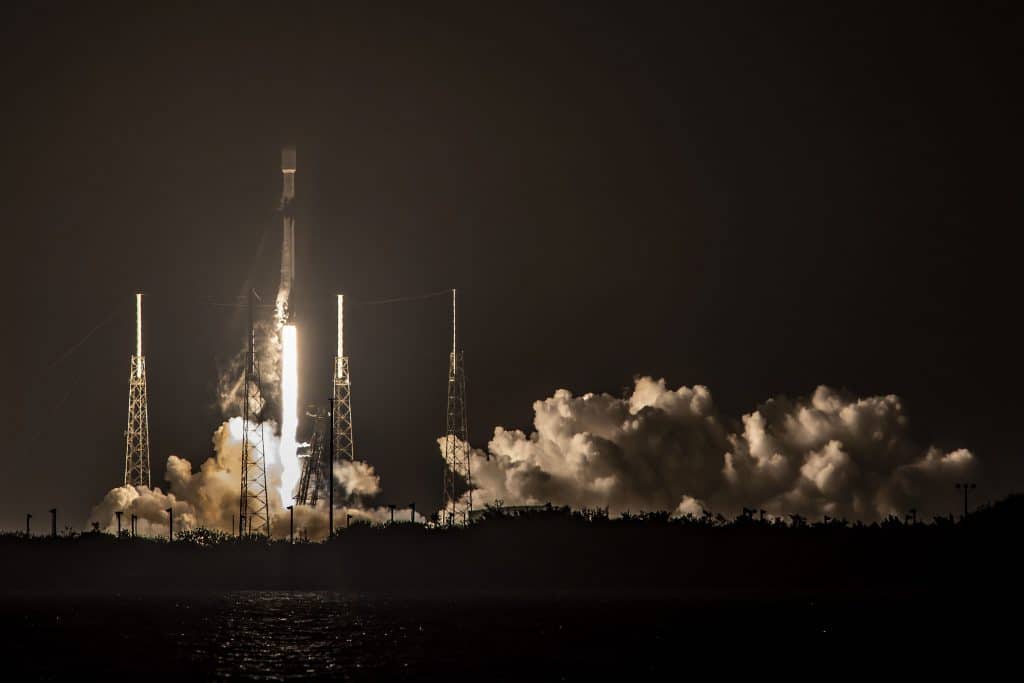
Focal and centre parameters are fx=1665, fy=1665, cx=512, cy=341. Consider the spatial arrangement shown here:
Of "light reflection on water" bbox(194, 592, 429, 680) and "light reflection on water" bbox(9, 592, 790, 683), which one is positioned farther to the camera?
"light reflection on water" bbox(194, 592, 429, 680)

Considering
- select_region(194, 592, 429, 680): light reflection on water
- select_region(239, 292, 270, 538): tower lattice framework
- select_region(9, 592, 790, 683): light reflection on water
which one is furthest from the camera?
select_region(239, 292, 270, 538): tower lattice framework

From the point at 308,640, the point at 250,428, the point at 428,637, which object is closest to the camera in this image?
the point at 428,637

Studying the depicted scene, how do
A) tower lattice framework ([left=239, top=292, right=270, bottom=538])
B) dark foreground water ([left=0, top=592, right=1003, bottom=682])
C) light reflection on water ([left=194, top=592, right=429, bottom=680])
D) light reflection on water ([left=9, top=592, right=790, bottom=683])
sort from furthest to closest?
tower lattice framework ([left=239, top=292, right=270, bottom=538]), light reflection on water ([left=194, top=592, right=429, bottom=680]), dark foreground water ([left=0, top=592, right=1003, bottom=682]), light reflection on water ([left=9, top=592, right=790, bottom=683])

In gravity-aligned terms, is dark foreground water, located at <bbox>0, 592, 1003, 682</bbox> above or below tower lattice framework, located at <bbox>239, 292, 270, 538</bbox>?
below

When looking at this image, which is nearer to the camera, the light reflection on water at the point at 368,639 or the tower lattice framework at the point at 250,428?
the light reflection on water at the point at 368,639

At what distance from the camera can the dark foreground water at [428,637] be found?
111 m

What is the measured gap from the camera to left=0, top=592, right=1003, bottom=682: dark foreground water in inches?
4360

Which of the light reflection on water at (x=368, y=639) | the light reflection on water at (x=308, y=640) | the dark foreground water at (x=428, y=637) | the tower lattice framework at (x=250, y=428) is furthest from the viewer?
the tower lattice framework at (x=250, y=428)

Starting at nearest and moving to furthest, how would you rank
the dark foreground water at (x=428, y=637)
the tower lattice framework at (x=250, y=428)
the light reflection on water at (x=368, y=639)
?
the light reflection on water at (x=368, y=639) < the dark foreground water at (x=428, y=637) < the tower lattice framework at (x=250, y=428)

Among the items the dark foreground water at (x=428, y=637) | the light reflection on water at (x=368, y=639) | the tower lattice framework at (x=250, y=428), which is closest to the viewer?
the light reflection on water at (x=368, y=639)

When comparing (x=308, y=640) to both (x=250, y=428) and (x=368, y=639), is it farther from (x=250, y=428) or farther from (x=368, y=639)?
(x=250, y=428)

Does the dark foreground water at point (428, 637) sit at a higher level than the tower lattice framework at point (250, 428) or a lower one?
lower

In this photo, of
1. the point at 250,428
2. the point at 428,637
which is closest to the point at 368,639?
the point at 428,637

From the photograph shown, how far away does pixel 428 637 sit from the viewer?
5285 inches
